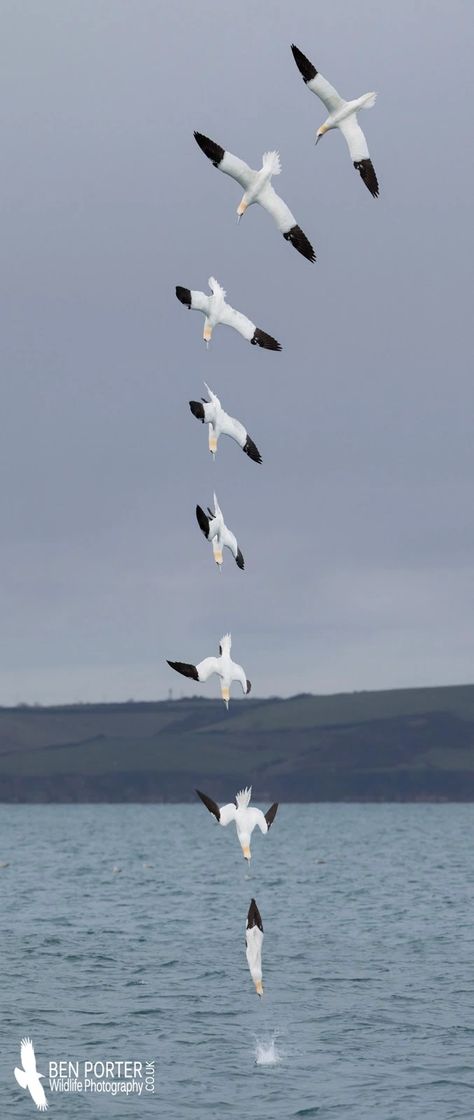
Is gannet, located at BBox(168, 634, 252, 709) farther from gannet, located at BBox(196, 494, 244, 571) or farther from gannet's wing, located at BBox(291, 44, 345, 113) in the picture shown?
gannet's wing, located at BBox(291, 44, 345, 113)

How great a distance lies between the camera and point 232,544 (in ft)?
103

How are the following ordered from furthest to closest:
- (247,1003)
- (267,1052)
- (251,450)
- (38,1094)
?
1. (247,1003)
2. (267,1052)
3. (38,1094)
4. (251,450)

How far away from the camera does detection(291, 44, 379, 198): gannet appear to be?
3011 centimetres

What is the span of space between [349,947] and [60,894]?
43.4m

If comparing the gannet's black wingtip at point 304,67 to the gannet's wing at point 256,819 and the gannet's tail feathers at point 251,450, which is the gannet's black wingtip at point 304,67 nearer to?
the gannet's tail feathers at point 251,450

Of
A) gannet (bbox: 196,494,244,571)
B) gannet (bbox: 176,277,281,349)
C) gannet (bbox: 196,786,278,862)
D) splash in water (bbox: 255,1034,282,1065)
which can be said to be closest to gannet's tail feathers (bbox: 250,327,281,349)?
gannet (bbox: 176,277,281,349)

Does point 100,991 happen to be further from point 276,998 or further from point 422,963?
point 422,963

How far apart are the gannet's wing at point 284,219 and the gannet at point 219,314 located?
71.9 inches

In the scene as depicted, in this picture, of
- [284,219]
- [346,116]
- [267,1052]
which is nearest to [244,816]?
[284,219]

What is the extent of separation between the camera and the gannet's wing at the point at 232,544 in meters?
31.1

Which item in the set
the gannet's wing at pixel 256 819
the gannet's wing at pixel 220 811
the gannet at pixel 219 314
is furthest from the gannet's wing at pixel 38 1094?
the gannet at pixel 219 314

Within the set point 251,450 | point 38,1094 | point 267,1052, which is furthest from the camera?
point 267,1052

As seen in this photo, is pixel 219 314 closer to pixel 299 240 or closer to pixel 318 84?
pixel 299 240

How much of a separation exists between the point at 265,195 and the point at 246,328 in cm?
261
